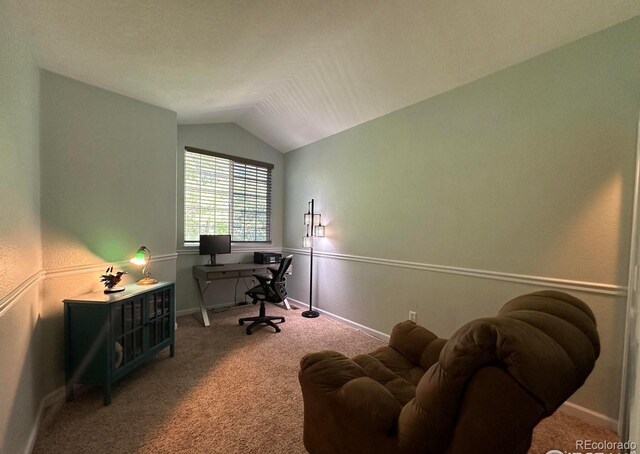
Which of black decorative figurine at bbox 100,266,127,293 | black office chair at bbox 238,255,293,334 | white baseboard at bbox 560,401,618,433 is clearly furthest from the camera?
black office chair at bbox 238,255,293,334

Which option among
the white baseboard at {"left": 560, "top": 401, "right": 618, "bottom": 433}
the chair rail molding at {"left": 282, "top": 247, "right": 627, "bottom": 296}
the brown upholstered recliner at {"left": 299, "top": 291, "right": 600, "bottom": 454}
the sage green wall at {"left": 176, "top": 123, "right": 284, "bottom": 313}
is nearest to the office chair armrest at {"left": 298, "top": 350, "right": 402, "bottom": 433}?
the brown upholstered recliner at {"left": 299, "top": 291, "right": 600, "bottom": 454}

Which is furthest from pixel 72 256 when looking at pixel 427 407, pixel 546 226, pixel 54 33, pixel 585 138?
pixel 585 138

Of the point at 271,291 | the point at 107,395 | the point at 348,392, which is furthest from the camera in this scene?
the point at 271,291

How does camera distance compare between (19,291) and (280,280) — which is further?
(280,280)

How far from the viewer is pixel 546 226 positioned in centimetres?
196

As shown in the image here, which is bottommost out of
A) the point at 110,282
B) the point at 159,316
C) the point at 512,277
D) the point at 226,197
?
the point at 159,316

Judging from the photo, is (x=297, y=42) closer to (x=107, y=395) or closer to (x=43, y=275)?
(x=43, y=275)

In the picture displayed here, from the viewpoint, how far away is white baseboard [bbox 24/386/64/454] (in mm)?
1479

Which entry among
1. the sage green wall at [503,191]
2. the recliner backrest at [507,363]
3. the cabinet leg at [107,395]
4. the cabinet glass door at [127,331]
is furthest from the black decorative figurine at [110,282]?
the sage green wall at [503,191]

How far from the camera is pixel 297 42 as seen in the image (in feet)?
7.15

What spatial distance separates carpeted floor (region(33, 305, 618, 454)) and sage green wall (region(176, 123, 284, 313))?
117 cm

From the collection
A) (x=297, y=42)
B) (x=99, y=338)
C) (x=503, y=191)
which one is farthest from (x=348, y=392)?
(x=297, y=42)

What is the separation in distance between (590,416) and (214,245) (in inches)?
158

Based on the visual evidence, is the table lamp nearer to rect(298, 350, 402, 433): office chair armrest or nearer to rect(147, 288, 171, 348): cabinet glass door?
rect(147, 288, 171, 348): cabinet glass door
